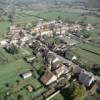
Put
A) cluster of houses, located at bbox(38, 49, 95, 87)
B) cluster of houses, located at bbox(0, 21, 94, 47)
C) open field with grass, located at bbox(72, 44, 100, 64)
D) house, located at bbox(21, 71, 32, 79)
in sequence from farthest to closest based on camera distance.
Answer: cluster of houses, located at bbox(0, 21, 94, 47)
open field with grass, located at bbox(72, 44, 100, 64)
house, located at bbox(21, 71, 32, 79)
cluster of houses, located at bbox(38, 49, 95, 87)

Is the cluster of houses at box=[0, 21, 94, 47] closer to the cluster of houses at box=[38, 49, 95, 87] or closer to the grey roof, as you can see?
the cluster of houses at box=[38, 49, 95, 87]

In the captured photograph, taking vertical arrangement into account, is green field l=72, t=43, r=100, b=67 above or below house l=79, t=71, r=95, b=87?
below

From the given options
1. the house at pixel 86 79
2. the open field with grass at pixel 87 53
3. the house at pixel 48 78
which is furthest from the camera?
the open field with grass at pixel 87 53

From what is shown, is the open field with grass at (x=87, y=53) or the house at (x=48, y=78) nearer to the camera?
the house at (x=48, y=78)

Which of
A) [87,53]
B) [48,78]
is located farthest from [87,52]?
[48,78]

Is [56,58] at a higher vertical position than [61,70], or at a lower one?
lower

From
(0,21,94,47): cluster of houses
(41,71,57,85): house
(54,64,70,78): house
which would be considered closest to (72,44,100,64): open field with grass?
(54,64,70,78): house

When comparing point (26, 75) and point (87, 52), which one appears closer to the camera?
point (26, 75)

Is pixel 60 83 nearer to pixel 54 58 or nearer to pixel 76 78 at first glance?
pixel 76 78

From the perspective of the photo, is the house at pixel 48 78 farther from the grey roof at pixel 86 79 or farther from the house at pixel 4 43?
the house at pixel 4 43

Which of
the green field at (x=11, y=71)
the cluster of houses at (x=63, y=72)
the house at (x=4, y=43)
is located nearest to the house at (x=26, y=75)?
the green field at (x=11, y=71)

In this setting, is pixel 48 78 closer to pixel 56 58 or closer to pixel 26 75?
pixel 26 75
